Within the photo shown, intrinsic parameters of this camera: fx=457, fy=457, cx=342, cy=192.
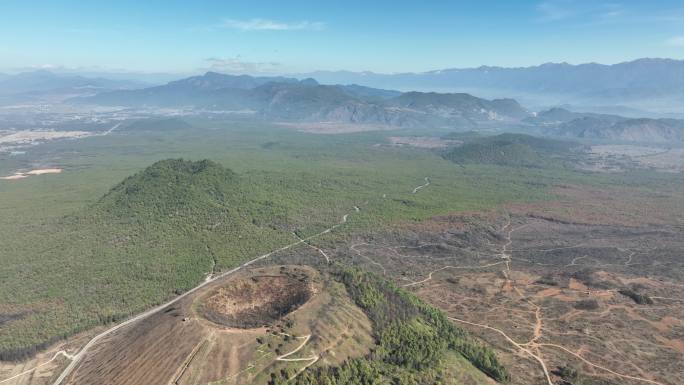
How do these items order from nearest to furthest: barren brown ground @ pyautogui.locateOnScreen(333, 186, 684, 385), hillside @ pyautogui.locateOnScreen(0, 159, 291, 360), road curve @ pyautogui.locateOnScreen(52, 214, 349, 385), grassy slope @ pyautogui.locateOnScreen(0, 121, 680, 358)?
road curve @ pyautogui.locateOnScreen(52, 214, 349, 385), barren brown ground @ pyautogui.locateOnScreen(333, 186, 684, 385), hillside @ pyautogui.locateOnScreen(0, 159, 291, 360), grassy slope @ pyautogui.locateOnScreen(0, 121, 680, 358)

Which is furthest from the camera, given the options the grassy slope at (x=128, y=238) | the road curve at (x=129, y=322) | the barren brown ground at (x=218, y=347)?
the grassy slope at (x=128, y=238)

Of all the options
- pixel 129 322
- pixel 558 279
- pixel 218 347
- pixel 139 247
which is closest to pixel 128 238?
pixel 139 247

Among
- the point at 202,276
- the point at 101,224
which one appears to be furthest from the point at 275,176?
the point at 202,276

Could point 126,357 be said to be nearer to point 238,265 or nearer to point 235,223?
point 238,265

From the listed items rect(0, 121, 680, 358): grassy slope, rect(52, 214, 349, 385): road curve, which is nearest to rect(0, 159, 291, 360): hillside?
rect(0, 121, 680, 358): grassy slope

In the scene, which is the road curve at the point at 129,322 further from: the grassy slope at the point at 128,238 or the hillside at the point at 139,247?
the grassy slope at the point at 128,238

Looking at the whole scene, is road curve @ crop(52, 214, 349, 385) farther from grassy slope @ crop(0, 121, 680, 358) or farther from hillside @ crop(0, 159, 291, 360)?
grassy slope @ crop(0, 121, 680, 358)

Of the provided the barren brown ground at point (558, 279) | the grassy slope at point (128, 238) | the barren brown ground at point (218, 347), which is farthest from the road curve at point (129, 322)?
the barren brown ground at point (558, 279)

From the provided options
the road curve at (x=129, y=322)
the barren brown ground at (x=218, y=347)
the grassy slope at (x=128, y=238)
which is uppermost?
the barren brown ground at (x=218, y=347)

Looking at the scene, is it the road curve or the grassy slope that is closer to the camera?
the road curve

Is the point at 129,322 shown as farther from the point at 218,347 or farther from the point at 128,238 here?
the point at 128,238

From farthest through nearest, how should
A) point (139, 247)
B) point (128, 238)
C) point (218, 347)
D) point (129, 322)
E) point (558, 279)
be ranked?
1. point (128, 238)
2. point (139, 247)
3. point (558, 279)
4. point (129, 322)
5. point (218, 347)
